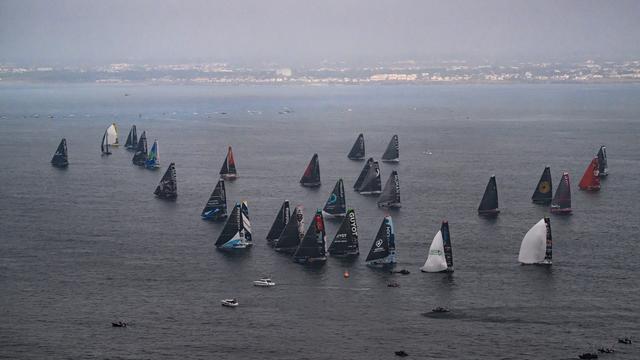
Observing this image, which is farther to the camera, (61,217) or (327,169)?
(327,169)

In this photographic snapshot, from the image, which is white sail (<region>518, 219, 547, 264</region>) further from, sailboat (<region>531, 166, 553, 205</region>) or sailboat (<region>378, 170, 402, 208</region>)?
sailboat (<region>531, 166, 553, 205</region>)

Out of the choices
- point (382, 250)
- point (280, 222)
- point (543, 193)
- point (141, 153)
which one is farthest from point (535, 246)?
point (141, 153)

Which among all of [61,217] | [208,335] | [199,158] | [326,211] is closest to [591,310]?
[208,335]

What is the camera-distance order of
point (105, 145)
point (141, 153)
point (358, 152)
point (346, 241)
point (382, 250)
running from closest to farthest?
point (382, 250) → point (346, 241) → point (141, 153) → point (358, 152) → point (105, 145)

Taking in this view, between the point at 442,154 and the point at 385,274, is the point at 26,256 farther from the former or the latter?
the point at 442,154

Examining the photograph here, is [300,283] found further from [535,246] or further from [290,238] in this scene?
[535,246]

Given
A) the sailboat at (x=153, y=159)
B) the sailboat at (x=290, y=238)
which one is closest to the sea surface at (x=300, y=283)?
the sailboat at (x=290, y=238)

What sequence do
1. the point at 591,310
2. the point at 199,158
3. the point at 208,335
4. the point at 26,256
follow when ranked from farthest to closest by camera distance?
the point at 199,158 → the point at 26,256 → the point at 591,310 → the point at 208,335
